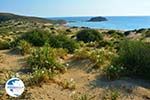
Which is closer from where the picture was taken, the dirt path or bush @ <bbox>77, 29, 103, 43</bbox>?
the dirt path

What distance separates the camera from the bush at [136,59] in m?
10.5

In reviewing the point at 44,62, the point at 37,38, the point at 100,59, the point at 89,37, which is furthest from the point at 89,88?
the point at 89,37

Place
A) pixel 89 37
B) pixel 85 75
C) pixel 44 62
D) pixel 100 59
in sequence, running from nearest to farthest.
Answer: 1. pixel 85 75
2. pixel 44 62
3. pixel 100 59
4. pixel 89 37

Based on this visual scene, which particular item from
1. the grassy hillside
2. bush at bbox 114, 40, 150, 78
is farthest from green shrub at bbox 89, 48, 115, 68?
bush at bbox 114, 40, 150, 78

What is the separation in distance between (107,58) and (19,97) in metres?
4.93

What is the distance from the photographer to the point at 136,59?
35.1 feet

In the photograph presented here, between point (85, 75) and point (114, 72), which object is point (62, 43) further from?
point (114, 72)

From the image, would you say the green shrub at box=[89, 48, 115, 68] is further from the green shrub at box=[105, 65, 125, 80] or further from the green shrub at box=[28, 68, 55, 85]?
the green shrub at box=[28, 68, 55, 85]

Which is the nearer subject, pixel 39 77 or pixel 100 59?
pixel 39 77

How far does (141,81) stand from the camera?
1023 centimetres

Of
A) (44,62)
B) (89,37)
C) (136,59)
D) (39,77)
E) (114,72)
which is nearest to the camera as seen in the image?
(39,77)

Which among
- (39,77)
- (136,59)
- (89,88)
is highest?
(136,59)

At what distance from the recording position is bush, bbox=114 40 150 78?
34.3 ft

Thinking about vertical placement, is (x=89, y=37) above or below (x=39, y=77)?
below
